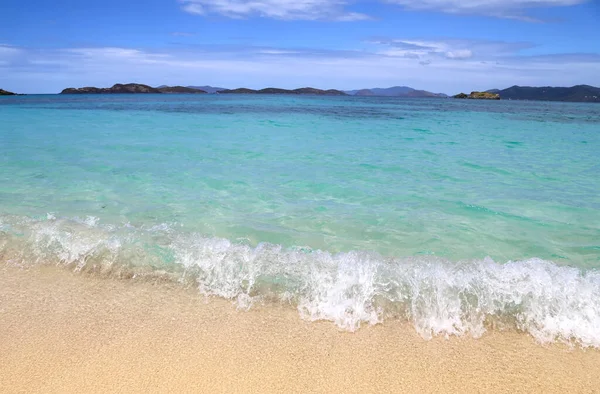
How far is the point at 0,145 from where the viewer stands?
13422 millimetres

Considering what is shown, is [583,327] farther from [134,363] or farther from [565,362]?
[134,363]

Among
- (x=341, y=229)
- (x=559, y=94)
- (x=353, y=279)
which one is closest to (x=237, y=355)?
(x=353, y=279)

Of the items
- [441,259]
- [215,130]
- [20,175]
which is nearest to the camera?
[441,259]

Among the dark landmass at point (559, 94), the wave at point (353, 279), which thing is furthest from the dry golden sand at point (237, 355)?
the dark landmass at point (559, 94)

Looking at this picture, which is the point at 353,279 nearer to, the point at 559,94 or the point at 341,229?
the point at 341,229

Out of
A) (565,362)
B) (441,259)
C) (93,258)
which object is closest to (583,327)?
(565,362)

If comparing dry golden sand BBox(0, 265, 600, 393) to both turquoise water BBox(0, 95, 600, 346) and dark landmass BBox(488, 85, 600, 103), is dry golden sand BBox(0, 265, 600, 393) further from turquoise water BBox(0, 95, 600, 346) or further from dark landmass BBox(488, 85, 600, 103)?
dark landmass BBox(488, 85, 600, 103)

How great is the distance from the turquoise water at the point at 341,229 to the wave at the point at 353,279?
0.05ft

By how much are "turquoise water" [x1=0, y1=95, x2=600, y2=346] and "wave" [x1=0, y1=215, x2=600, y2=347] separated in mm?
16

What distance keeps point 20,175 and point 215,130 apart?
33.9 ft

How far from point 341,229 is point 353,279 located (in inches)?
66.5

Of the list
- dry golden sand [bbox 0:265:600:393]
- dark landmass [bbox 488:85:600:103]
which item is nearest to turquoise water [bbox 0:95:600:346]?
dry golden sand [bbox 0:265:600:393]

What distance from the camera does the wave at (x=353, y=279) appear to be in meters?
3.72

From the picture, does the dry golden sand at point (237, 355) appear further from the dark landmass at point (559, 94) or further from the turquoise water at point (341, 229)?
the dark landmass at point (559, 94)
